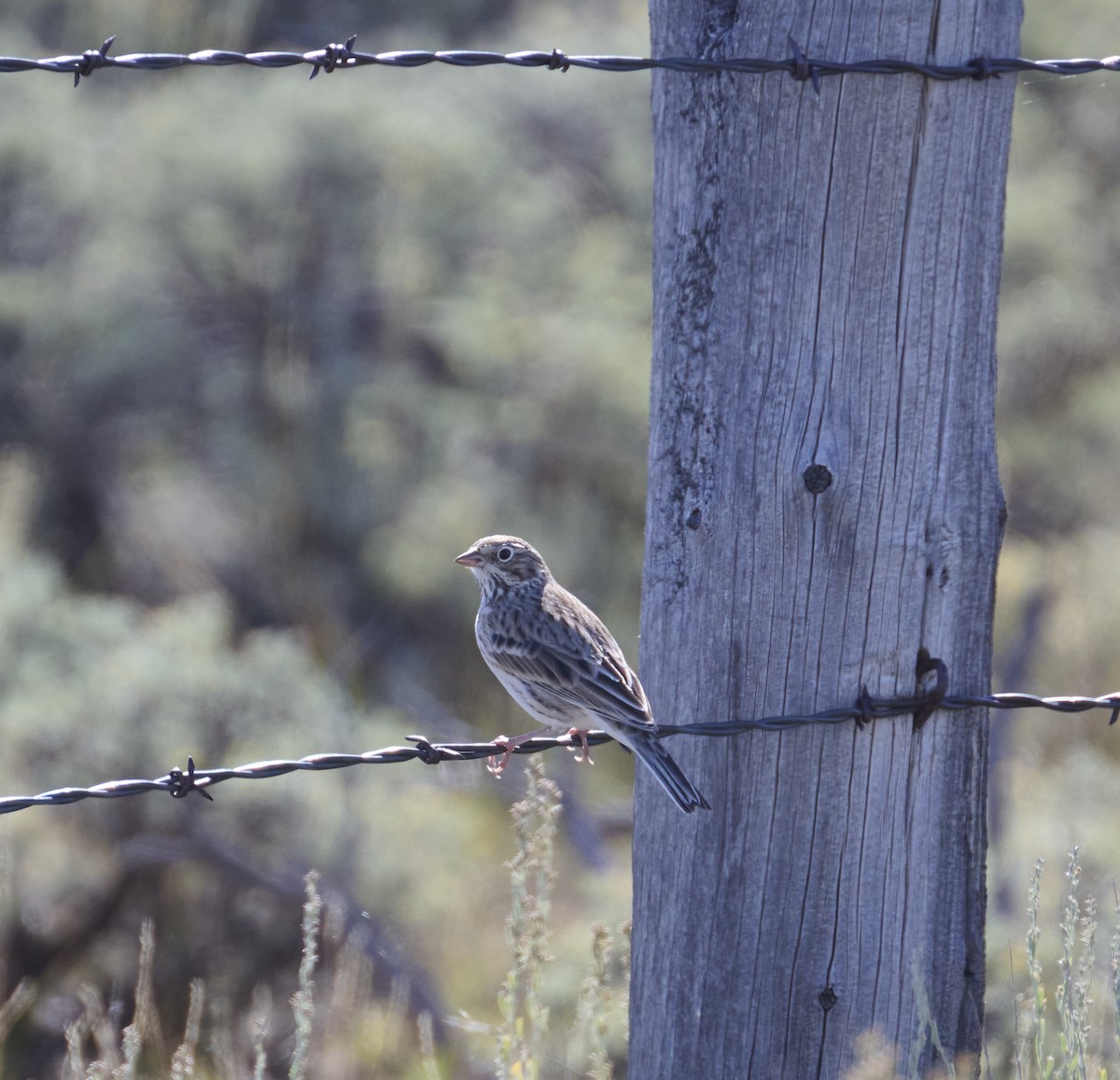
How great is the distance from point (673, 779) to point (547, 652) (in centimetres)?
164

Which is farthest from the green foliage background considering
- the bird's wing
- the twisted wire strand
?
the twisted wire strand

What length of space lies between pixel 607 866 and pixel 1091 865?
3.04 m

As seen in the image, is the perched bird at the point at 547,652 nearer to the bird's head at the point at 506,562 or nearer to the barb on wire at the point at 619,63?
the bird's head at the point at 506,562

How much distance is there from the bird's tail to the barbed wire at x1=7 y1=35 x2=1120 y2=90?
1522mm

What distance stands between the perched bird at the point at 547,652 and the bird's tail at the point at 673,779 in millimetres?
536

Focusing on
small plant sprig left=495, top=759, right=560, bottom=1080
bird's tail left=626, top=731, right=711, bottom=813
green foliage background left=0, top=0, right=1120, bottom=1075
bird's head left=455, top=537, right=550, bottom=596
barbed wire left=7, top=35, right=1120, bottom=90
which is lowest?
small plant sprig left=495, top=759, right=560, bottom=1080

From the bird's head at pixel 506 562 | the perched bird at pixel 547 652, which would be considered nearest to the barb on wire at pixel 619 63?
the perched bird at pixel 547 652

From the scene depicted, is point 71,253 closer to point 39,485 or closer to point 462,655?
point 39,485

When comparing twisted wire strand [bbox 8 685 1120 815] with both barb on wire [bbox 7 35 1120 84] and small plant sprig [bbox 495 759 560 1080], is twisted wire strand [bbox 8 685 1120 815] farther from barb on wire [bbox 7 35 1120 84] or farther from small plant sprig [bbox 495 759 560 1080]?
barb on wire [bbox 7 35 1120 84]

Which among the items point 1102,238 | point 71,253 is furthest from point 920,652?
point 1102,238

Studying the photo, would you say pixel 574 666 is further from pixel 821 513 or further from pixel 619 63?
pixel 619 63

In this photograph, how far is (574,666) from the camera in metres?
4.66

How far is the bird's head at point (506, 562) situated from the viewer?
5312 millimetres

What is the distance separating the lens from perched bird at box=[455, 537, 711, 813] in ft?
Answer: 14.1
